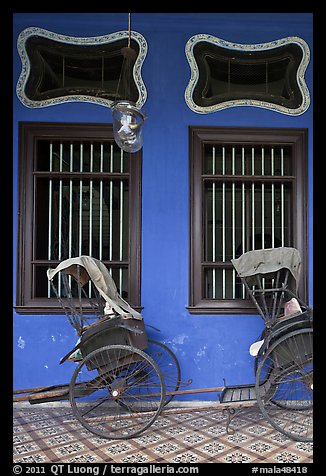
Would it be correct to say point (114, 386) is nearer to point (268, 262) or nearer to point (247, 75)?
point (268, 262)

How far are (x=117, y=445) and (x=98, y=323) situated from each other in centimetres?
98

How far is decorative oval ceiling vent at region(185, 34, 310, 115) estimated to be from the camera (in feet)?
15.6

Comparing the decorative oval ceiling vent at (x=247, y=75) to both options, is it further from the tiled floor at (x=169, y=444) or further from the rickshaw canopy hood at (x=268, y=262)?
the tiled floor at (x=169, y=444)

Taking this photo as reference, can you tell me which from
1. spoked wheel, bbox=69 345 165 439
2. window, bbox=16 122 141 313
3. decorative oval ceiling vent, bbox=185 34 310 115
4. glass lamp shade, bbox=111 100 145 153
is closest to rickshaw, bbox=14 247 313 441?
spoked wheel, bbox=69 345 165 439

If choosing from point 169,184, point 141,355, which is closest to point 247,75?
point 169,184

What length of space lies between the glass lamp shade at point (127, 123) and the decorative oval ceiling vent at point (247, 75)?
1.27 m

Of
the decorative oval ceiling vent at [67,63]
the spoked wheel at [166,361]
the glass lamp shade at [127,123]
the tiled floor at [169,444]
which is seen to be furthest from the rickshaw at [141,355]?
the decorative oval ceiling vent at [67,63]

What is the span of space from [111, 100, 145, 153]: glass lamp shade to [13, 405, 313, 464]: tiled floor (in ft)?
8.24

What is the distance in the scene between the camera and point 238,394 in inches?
148

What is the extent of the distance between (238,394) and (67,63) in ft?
13.6

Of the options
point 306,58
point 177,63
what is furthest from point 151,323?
point 306,58

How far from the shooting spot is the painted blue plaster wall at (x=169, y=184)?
4.51m

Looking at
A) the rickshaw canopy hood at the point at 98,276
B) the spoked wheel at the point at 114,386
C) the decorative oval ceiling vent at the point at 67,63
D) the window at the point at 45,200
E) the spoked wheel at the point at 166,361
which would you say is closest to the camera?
the spoked wheel at the point at 114,386

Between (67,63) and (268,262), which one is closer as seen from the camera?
(268,262)
